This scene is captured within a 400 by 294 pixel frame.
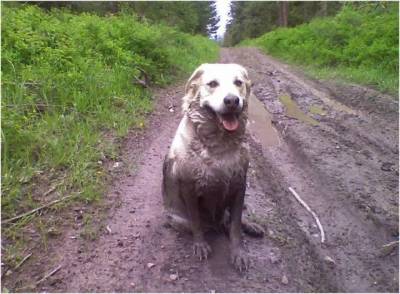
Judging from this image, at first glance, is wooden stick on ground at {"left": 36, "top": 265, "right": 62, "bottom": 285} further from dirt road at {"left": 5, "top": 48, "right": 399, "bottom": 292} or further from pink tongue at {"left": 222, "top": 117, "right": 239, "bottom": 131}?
pink tongue at {"left": 222, "top": 117, "right": 239, "bottom": 131}

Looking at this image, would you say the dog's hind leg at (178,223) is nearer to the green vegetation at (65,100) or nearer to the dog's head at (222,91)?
the green vegetation at (65,100)

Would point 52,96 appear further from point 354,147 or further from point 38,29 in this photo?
point 354,147

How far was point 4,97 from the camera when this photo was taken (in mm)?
4754

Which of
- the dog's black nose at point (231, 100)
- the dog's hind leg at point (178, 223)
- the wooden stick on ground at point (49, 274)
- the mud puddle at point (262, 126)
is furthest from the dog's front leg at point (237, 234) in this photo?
the mud puddle at point (262, 126)

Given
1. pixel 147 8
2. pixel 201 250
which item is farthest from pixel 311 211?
pixel 147 8

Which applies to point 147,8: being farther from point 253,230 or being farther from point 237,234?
point 237,234

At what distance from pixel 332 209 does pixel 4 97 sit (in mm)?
3955

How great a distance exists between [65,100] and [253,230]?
3281 millimetres

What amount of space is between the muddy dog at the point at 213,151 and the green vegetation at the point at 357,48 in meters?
6.33

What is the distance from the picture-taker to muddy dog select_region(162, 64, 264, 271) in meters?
3.20

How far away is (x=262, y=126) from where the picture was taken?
6969 mm

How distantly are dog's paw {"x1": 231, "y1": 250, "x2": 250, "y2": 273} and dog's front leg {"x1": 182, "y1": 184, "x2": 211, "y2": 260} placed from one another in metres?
0.23

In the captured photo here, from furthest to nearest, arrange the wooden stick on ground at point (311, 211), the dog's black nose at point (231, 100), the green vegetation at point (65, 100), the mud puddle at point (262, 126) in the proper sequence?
the mud puddle at point (262, 126) → the green vegetation at point (65, 100) → the wooden stick on ground at point (311, 211) → the dog's black nose at point (231, 100)

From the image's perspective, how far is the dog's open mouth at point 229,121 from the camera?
3141mm
